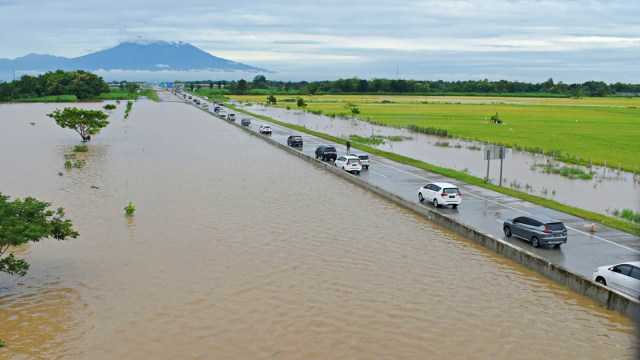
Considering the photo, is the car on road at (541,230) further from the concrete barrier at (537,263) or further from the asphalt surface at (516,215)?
the concrete barrier at (537,263)

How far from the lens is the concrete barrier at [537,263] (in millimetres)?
17719

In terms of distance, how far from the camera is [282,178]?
41.9 metres

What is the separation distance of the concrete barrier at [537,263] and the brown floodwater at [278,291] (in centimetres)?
33

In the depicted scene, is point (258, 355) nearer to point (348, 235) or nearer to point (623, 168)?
point (348, 235)

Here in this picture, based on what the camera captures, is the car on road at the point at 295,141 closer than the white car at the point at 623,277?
No

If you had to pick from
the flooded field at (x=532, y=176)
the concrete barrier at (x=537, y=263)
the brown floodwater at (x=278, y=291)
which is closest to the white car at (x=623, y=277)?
the concrete barrier at (x=537, y=263)

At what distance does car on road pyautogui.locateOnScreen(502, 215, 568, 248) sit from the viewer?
2245 cm

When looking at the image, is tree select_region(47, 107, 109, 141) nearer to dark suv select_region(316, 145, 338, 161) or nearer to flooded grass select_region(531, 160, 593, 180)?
dark suv select_region(316, 145, 338, 161)

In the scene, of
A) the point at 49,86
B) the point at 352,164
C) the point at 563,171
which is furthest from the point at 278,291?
the point at 49,86

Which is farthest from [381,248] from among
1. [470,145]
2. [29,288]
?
[470,145]

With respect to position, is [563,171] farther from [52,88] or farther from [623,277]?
[52,88]

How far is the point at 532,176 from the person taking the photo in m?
43.9

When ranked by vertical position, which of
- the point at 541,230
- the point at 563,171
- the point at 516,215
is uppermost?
the point at 541,230

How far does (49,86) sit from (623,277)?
17869cm
